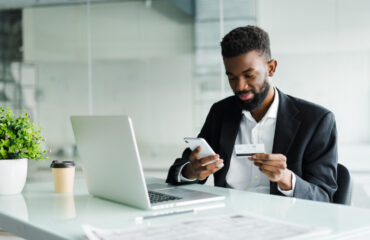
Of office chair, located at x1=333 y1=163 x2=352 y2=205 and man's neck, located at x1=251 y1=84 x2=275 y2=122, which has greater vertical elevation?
man's neck, located at x1=251 y1=84 x2=275 y2=122

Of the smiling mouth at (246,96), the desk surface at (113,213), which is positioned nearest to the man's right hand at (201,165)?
the desk surface at (113,213)

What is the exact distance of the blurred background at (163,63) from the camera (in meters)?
4.94

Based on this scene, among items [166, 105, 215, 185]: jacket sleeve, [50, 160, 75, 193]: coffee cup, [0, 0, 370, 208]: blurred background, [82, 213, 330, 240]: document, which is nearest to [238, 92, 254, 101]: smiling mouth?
[166, 105, 215, 185]: jacket sleeve

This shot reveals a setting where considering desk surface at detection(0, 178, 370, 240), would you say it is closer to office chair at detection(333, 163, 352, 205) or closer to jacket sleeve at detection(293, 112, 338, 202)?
jacket sleeve at detection(293, 112, 338, 202)

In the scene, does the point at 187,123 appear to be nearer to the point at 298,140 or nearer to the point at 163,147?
the point at 163,147

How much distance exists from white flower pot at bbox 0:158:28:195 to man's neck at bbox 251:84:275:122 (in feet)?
3.33

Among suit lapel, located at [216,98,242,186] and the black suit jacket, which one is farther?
suit lapel, located at [216,98,242,186]

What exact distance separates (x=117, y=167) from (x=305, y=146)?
2.71 ft

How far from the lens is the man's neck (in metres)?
2.02

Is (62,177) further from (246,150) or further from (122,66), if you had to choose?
(122,66)

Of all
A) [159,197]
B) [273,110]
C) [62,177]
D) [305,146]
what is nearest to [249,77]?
[273,110]

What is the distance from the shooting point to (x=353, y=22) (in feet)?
16.2

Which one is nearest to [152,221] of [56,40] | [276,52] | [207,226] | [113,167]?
[207,226]

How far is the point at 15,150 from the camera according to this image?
65.4 inches
